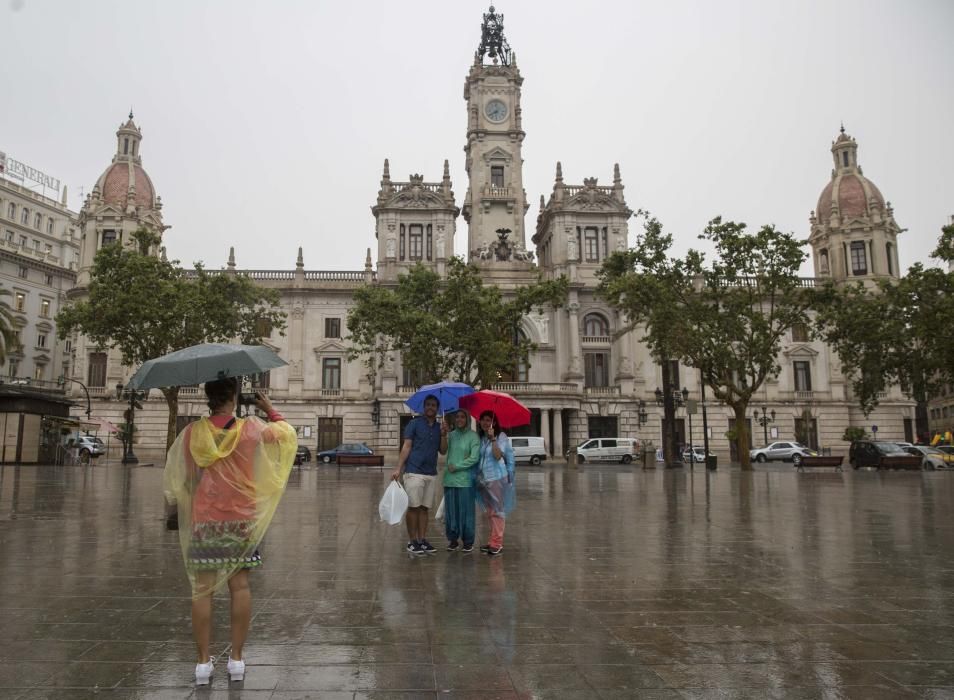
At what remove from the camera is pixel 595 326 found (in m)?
51.2

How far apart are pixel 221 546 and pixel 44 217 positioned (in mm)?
78493

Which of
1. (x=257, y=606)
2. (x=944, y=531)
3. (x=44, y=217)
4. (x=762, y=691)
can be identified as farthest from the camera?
(x=44, y=217)

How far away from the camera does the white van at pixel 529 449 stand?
41.7 metres

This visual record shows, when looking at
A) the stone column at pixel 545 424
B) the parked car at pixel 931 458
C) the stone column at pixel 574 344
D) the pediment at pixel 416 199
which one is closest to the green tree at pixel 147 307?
the pediment at pixel 416 199

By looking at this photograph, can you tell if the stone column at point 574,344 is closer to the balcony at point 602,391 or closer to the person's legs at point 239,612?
the balcony at point 602,391

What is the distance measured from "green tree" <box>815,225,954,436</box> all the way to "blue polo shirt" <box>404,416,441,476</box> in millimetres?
27495

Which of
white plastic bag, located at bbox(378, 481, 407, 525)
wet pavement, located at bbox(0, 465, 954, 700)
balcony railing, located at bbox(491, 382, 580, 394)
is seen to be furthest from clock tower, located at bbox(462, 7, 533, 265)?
white plastic bag, located at bbox(378, 481, 407, 525)

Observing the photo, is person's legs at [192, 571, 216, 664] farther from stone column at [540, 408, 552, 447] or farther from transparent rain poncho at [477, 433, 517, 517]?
stone column at [540, 408, 552, 447]

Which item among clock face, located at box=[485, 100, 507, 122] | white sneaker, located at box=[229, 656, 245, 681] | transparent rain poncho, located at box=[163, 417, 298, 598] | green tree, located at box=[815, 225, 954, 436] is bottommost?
white sneaker, located at box=[229, 656, 245, 681]

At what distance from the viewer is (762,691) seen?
4.10m

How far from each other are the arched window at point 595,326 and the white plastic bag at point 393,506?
43.5 metres

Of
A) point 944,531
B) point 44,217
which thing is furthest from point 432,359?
point 44,217

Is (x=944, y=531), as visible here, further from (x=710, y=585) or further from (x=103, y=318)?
(x=103, y=318)

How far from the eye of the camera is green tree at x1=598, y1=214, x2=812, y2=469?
29969 mm
